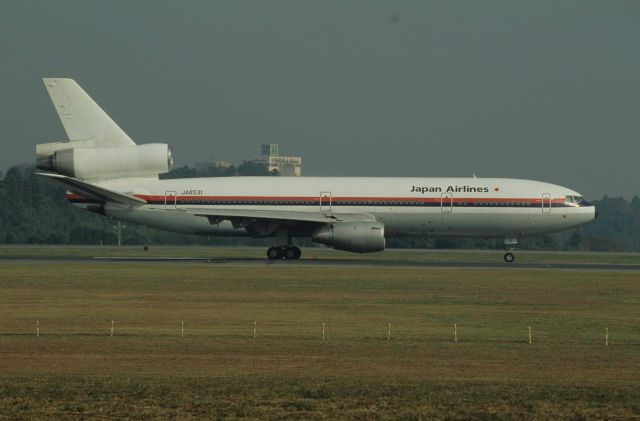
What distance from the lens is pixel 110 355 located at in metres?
22.9

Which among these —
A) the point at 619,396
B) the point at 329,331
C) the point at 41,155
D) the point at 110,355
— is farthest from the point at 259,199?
the point at 619,396

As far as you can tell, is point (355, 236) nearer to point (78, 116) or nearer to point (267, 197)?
point (267, 197)

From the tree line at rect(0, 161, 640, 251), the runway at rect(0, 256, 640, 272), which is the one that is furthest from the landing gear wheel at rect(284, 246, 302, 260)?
the tree line at rect(0, 161, 640, 251)

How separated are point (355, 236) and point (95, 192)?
1449cm

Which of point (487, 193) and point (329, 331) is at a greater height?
point (487, 193)

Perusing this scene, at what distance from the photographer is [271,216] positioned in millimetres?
52438

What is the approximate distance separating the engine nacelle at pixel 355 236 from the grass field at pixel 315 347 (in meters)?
6.93

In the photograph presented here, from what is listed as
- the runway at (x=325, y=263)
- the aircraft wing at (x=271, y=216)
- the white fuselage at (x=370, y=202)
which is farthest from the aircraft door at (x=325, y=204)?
the runway at (x=325, y=263)

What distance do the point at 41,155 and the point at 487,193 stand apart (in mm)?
25442

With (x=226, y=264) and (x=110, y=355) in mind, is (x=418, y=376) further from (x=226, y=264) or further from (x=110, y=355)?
(x=226, y=264)

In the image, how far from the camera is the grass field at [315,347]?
1741 cm

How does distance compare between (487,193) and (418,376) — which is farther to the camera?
(487,193)

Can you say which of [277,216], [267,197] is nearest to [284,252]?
[267,197]

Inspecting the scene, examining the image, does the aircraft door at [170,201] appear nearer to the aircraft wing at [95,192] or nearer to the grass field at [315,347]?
the aircraft wing at [95,192]
